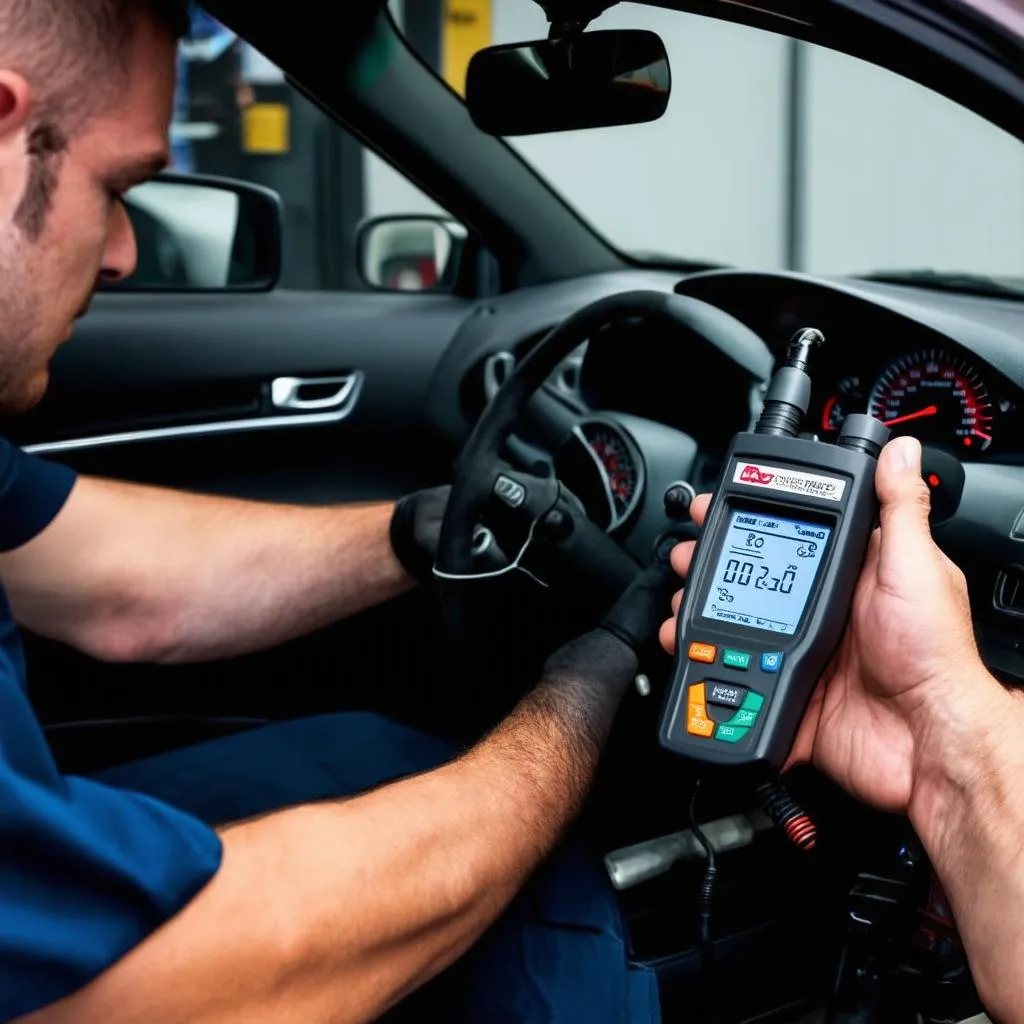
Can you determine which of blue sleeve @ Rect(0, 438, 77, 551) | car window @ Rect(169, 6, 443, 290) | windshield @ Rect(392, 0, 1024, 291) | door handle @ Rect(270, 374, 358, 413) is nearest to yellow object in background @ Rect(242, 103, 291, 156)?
car window @ Rect(169, 6, 443, 290)

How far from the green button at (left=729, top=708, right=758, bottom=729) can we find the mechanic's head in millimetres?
697

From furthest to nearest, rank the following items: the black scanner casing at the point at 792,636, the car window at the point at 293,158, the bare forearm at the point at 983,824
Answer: the car window at the point at 293,158 < the black scanner casing at the point at 792,636 < the bare forearm at the point at 983,824

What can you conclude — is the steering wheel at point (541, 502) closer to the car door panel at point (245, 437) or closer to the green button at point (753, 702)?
the green button at point (753, 702)

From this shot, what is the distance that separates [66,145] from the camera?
1.13m

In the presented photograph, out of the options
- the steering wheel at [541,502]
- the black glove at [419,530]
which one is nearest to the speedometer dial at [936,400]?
the steering wheel at [541,502]

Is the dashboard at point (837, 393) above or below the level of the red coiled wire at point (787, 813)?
above

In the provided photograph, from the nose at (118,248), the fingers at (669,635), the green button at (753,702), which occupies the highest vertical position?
the nose at (118,248)

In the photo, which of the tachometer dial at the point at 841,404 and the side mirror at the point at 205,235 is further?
the side mirror at the point at 205,235

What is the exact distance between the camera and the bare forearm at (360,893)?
2.93 feet

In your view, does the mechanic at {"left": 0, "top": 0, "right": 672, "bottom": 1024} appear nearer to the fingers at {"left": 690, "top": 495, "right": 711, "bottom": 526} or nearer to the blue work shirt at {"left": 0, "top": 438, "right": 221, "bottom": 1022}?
the blue work shirt at {"left": 0, "top": 438, "right": 221, "bottom": 1022}

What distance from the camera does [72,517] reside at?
5.49ft

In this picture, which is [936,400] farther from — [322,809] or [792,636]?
[322,809]

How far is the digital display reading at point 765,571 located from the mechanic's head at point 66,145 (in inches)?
25.1

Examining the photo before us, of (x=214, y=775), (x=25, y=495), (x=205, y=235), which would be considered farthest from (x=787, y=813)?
(x=205, y=235)
